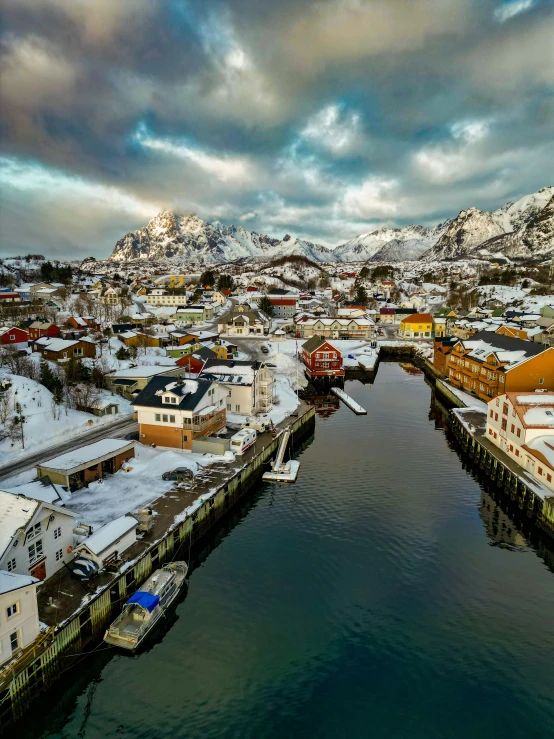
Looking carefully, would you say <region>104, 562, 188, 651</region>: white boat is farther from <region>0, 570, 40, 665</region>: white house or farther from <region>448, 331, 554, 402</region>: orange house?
<region>448, 331, 554, 402</region>: orange house

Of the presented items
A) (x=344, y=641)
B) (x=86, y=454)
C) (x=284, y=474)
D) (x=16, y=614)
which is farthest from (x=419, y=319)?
(x=16, y=614)

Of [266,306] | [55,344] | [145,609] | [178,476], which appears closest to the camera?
[145,609]

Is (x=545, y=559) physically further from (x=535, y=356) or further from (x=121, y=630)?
(x=535, y=356)

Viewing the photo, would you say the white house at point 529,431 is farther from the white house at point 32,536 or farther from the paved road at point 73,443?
the paved road at point 73,443

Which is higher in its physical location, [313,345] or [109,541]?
[313,345]

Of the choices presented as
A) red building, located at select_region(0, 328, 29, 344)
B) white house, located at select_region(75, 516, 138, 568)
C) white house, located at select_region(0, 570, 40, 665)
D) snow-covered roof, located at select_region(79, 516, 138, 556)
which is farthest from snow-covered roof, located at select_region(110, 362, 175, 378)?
white house, located at select_region(0, 570, 40, 665)

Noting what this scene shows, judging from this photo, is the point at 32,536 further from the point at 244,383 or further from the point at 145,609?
the point at 244,383
